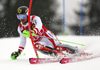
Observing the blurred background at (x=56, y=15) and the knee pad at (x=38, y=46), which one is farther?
the blurred background at (x=56, y=15)

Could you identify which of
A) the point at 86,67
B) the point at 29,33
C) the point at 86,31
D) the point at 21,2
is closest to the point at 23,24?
the point at 29,33

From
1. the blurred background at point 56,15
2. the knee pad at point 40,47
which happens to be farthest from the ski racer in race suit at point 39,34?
the blurred background at point 56,15

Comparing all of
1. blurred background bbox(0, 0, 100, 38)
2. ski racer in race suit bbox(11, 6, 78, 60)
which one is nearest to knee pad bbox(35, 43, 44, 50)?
ski racer in race suit bbox(11, 6, 78, 60)

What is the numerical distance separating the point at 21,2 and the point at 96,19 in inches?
169

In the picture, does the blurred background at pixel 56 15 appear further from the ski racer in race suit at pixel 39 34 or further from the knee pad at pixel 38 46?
the knee pad at pixel 38 46

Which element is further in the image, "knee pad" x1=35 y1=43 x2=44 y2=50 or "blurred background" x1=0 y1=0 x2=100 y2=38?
"blurred background" x1=0 y1=0 x2=100 y2=38

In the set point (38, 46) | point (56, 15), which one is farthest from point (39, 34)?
point (56, 15)

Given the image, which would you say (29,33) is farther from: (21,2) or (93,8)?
(93,8)

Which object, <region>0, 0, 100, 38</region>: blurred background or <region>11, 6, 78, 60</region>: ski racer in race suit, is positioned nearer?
<region>11, 6, 78, 60</region>: ski racer in race suit

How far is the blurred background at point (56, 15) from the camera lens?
8.12 metres

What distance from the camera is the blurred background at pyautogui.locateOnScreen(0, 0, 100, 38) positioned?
8.12 meters

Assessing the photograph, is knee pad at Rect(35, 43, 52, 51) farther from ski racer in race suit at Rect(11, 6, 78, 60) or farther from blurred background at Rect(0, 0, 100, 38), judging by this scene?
blurred background at Rect(0, 0, 100, 38)

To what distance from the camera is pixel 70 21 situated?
1118cm

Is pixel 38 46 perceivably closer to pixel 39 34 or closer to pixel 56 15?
pixel 39 34
